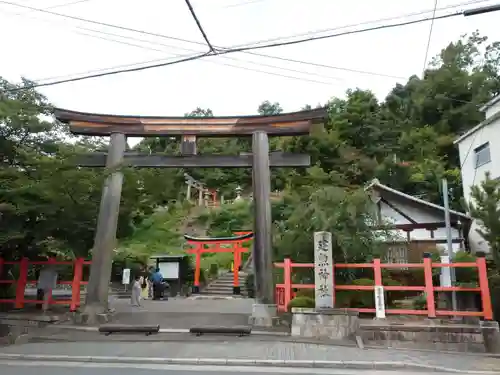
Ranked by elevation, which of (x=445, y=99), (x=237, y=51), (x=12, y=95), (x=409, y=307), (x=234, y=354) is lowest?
(x=234, y=354)

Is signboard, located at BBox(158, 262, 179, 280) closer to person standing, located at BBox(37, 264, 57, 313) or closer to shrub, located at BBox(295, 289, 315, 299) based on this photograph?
person standing, located at BBox(37, 264, 57, 313)

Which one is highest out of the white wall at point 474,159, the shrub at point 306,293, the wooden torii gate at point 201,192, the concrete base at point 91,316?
the wooden torii gate at point 201,192

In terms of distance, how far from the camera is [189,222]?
49.0 meters

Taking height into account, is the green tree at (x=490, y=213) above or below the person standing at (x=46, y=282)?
above

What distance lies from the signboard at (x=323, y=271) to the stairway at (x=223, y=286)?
623 inches

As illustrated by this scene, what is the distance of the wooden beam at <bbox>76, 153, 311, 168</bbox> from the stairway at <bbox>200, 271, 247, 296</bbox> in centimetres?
1394

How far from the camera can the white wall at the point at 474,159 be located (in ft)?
67.1

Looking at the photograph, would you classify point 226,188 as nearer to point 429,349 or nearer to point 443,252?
point 443,252

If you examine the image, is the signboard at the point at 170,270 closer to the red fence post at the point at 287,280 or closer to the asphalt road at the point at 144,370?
the red fence post at the point at 287,280

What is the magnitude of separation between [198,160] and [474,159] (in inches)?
636

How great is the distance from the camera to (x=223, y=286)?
91.5 ft

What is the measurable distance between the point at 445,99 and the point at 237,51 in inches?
1417

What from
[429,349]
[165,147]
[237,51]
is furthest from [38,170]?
[165,147]

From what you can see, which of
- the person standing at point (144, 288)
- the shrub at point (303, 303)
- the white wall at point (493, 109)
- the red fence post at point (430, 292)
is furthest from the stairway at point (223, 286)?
the white wall at point (493, 109)
